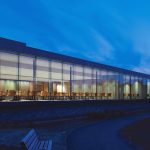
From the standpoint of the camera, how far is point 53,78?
128 ft

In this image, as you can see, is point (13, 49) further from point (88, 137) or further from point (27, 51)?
point (88, 137)

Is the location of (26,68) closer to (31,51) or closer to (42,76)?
(31,51)

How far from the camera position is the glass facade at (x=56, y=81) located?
107 feet

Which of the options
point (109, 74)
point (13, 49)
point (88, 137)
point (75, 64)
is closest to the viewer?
point (88, 137)

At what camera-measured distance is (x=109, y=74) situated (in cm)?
4956

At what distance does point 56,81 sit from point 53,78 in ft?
1.86

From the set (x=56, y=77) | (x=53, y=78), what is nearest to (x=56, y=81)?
(x=56, y=77)

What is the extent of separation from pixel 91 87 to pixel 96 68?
Answer: 3.56m

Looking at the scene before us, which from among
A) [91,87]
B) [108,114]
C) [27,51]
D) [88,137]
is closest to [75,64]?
[91,87]

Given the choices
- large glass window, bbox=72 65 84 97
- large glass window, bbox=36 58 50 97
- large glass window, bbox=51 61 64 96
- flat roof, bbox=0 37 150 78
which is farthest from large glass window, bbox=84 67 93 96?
large glass window, bbox=36 58 50 97

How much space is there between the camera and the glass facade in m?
32.7

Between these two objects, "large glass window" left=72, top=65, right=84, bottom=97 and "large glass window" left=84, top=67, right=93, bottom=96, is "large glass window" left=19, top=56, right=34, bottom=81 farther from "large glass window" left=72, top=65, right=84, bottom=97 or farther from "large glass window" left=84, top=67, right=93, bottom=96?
"large glass window" left=84, top=67, right=93, bottom=96

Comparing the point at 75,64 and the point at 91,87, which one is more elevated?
the point at 75,64

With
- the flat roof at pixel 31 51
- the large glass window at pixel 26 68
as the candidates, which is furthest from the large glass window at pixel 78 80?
the large glass window at pixel 26 68
